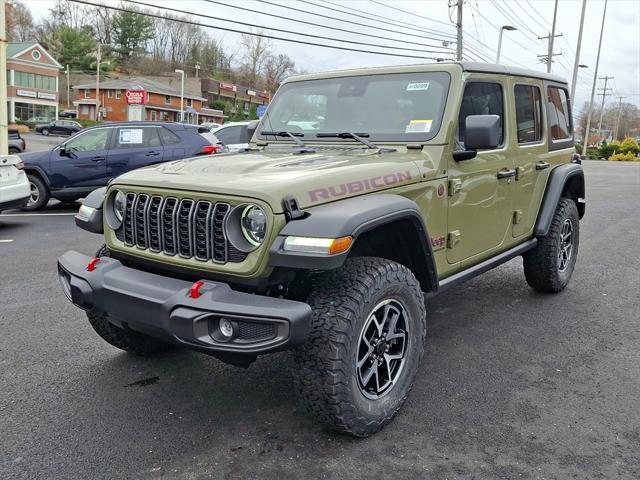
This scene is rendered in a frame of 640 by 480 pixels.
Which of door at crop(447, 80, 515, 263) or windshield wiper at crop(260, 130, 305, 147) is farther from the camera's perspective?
windshield wiper at crop(260, 130, 305, 147)

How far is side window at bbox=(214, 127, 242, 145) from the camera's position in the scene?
40.7ft

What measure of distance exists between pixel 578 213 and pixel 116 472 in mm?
4794

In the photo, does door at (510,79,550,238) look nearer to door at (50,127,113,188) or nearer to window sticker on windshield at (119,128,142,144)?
window sticker on windshield at (119,128,142,144)

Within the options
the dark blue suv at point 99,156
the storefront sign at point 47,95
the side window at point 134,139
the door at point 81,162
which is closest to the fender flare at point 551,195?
the dark blue suv at point 99,156

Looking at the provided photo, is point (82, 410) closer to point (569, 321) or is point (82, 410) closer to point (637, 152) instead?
point (569, 321)

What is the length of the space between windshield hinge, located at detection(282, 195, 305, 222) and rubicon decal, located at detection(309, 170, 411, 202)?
121 millimetres

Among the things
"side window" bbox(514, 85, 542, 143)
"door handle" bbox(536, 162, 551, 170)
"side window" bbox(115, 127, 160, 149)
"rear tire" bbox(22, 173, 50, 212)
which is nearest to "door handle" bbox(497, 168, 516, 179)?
"side window" bbox(514, 85, 542, 143)

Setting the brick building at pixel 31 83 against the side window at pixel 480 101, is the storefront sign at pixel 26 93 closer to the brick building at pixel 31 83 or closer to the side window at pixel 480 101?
the brick building at pixel 31 83

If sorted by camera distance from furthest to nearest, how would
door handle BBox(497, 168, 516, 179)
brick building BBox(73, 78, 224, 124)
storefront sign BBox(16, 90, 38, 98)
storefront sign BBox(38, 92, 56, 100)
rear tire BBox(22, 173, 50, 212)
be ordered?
brick building BBox(73, 78, 224, 124) → storefront sign BBox(38, 92, 56, 100) → storefront sign BBox(16, 90, 38, 98) → rear tire BBox(22, 173, 50, 212) → door handle BBox(497, 168, 516, 179)

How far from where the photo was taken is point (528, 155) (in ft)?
15.4

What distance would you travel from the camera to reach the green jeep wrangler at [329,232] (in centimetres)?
262

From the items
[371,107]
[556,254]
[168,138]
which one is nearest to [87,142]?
[168,138]

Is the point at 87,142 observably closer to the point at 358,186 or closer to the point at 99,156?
the point at 99,156

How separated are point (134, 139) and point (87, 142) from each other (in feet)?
2.76
